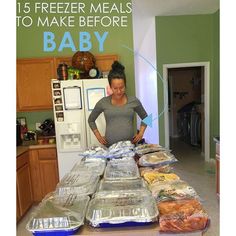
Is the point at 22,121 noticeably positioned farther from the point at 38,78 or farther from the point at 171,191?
the point at 171,191

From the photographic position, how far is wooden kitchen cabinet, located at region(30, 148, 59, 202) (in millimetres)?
2152

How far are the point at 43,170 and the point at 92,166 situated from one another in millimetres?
1278

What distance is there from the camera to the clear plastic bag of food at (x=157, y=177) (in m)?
0.84

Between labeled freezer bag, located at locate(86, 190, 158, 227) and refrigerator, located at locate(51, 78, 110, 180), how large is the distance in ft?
4.28

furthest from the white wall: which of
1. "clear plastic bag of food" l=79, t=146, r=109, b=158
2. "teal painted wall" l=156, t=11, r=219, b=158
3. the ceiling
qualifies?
"clear plastic bag of food" l=79, t=146, r=109, b=158

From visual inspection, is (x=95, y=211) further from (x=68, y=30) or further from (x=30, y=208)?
(x=30, y=208)

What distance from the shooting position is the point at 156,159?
1.08m

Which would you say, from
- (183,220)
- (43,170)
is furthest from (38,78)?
(183,220)

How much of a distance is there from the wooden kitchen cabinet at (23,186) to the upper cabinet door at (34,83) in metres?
0.49

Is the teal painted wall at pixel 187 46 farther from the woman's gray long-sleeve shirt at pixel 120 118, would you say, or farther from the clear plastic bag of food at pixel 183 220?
the clear plastic bag of food at pixel 183 220

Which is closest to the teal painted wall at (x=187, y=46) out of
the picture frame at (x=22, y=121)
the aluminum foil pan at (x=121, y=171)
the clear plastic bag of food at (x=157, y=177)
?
the picture frame at (x=22, y=121)

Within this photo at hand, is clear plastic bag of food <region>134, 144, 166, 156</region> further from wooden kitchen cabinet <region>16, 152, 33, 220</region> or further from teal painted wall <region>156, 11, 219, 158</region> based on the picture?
teal painted wall <region>156, 11, 219, 158</region>

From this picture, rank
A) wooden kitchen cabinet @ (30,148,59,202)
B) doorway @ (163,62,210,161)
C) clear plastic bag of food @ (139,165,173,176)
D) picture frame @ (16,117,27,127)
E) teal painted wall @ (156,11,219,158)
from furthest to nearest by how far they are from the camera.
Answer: doorway @ (163,62,210,161) → teal painted wall @ (156,11,219,158) → picture frame @ (16,117,27,127) → wooden kitchen cabinet @ (30,148,59,202) → clear plastic bag of food @ (139,165,173,176)
